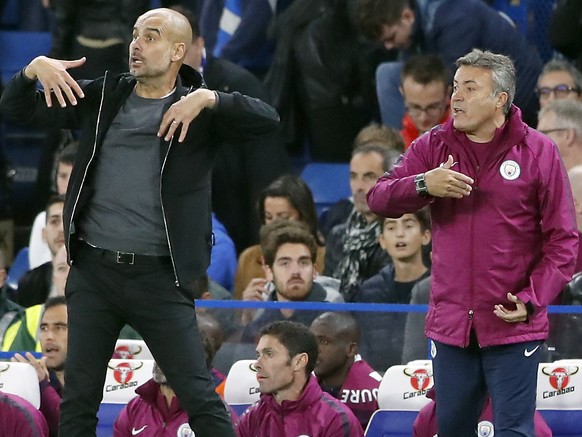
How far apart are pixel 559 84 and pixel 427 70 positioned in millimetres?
771

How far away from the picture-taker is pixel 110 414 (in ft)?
22.5

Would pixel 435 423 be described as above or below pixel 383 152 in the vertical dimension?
below

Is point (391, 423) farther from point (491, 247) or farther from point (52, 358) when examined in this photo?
point (52, 358)

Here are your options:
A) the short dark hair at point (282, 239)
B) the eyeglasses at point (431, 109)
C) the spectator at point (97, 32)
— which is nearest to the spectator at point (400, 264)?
the short dark hair at point (282, 239)

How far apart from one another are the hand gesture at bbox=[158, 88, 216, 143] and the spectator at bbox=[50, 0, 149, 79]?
419cm

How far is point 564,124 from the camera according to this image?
828 cm

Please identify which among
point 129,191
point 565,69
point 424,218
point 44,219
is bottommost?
point 44,219

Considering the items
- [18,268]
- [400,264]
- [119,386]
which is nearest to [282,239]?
[400,264]

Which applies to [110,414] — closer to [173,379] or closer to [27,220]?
[173,379]

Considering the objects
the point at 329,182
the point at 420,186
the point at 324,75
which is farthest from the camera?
the point at 329,182

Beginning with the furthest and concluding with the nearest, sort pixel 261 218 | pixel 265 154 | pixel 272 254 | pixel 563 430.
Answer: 1. pixel 265 154
2. pixel 261 218
3. pixel 272 254
4. pixel 563 430

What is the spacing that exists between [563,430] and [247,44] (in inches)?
173

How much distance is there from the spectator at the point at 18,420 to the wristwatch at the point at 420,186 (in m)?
2.16

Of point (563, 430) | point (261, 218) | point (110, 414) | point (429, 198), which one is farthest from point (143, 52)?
point (261, 218)
